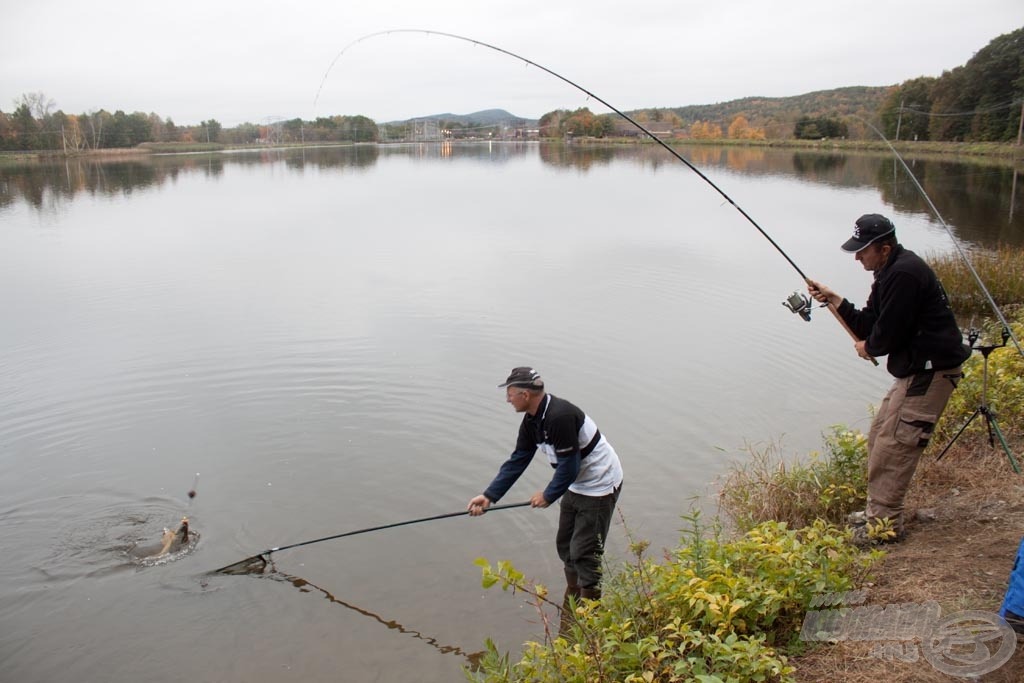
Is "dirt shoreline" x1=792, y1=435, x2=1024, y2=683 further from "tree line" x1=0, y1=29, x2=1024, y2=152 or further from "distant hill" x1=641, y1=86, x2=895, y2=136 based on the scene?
"distant hill" x1=641, y1=86, x2=895, y2=136

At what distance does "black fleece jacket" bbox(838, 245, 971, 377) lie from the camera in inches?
159

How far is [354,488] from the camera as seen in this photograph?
7.20 metres

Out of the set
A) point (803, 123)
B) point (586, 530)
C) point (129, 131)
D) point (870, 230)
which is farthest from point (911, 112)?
point (129, 131)

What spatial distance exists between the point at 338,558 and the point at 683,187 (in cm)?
3367

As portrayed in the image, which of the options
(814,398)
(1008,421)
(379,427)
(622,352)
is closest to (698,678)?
(1008,421)

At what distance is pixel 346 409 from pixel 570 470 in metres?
5.22

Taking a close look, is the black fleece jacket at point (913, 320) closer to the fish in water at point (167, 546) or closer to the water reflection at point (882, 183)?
the fish in water at point (167, 546)

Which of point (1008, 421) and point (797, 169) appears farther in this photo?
point (797, 169)

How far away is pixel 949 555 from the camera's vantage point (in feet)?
13.2

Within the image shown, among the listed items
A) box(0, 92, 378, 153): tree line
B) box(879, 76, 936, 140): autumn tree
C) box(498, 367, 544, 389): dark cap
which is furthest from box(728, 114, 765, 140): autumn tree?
box(498, 367, 544, 389): dark cap

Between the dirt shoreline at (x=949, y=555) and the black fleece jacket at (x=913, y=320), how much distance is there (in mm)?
1039

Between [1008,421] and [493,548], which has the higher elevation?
[1008,421]

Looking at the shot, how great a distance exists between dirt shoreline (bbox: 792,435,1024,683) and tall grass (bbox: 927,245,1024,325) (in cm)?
821

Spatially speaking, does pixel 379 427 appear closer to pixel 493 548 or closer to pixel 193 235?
pixel 493 548
